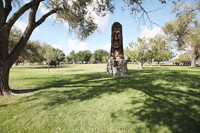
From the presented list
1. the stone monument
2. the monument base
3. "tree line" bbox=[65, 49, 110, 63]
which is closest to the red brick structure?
the stone monument

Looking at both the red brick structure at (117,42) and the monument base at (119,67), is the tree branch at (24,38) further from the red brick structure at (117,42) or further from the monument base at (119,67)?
the red brick structure at (117,42)

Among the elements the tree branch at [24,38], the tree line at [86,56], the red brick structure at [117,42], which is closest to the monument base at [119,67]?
the red brick structure at [117,42]

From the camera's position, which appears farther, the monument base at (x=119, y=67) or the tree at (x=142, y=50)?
the tree at (x=142, y=50)

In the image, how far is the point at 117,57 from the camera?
12.9m

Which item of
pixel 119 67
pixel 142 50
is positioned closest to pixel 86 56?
pixel 142 50

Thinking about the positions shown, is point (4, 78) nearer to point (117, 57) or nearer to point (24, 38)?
point (24, 38)

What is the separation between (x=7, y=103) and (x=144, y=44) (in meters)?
26.4

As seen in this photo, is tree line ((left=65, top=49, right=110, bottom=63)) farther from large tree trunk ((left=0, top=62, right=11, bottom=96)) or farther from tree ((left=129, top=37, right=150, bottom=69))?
large tree trunk ((left=0, top=62, right=11, bottom=96))

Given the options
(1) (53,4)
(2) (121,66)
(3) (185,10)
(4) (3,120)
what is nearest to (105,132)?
(4) (3,120)

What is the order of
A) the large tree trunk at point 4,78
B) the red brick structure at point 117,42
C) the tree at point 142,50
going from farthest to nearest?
the tree at point 142,50
the red brick structure at point 117,42
the large tree trunk at point 4,78

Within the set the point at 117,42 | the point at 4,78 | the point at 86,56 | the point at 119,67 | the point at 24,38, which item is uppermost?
the point at 86,56

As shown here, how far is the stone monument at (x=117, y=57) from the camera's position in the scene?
1222 centimetres

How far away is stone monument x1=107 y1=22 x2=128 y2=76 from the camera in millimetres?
12217

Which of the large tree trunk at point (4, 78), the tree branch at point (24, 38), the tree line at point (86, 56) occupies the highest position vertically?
the tree line at point (86, 56)
